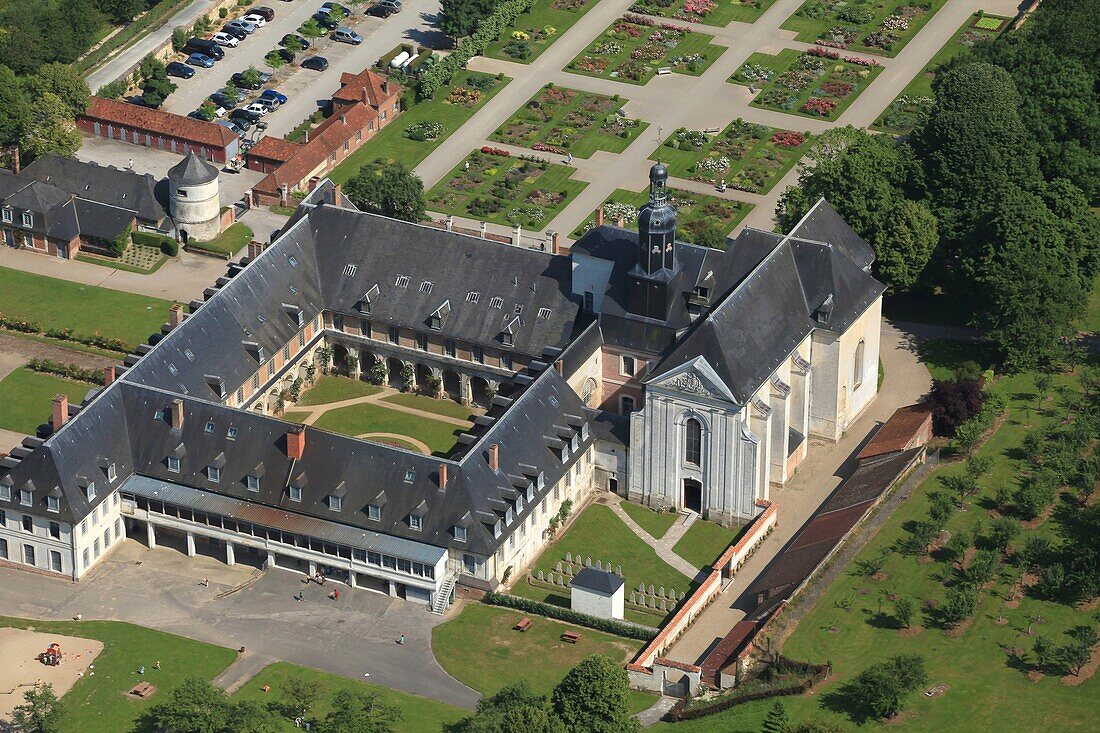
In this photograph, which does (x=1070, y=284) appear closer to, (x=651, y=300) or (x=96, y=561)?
(x=651, y=300)

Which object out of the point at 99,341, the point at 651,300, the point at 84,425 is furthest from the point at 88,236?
the point at 651,300

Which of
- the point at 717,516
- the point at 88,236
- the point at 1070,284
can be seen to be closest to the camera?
the point at 717,516

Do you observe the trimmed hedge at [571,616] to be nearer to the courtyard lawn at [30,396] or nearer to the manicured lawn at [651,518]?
the manicured lawn at [651,518]

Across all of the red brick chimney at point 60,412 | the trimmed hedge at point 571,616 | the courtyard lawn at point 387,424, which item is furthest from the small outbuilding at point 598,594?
the red brick chimney at point 60,412

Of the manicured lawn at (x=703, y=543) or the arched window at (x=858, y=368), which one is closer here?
the manicured lawn at (x=703, y=543)

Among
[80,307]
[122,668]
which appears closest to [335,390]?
[80,307]

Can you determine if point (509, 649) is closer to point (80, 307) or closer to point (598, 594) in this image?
point (598, 594)
